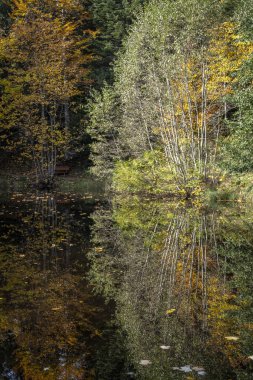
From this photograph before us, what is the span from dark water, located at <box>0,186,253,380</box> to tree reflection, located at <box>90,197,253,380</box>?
1 centimetres

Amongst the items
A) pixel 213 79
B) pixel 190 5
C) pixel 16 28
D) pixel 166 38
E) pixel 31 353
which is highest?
pixel 16 28

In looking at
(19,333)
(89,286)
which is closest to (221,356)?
(19,333)

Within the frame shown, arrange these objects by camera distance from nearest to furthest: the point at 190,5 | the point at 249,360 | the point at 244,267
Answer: the point at 249,360
the point at 244,267
the point at 190,5

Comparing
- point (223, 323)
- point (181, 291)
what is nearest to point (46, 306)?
point (181, 291)

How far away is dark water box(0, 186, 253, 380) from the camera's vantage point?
3994 mm

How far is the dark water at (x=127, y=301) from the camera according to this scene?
399 centimetres

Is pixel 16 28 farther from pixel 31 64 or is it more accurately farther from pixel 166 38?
pixel 166 38

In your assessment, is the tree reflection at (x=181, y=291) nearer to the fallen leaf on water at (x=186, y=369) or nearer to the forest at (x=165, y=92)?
the fallen leaf on water at (x=186, y=369)

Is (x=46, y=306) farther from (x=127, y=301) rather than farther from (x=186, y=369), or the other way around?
(x=186, y=369)

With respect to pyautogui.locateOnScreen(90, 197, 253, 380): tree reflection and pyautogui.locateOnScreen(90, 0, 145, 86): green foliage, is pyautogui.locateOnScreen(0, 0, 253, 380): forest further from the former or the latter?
pyautogui.locateOnScreen(90, 0, 145, 86): green foliage

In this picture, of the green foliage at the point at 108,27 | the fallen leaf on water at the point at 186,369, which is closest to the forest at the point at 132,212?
the fallen leaf on water at the point at 186,369

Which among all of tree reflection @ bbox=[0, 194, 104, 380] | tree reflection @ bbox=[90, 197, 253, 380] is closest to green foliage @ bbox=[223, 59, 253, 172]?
tree reflection @ bbox=[90, 197, 253, 380]

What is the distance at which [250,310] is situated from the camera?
5.28 metres

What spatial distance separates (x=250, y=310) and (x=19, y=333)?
2786 mm
